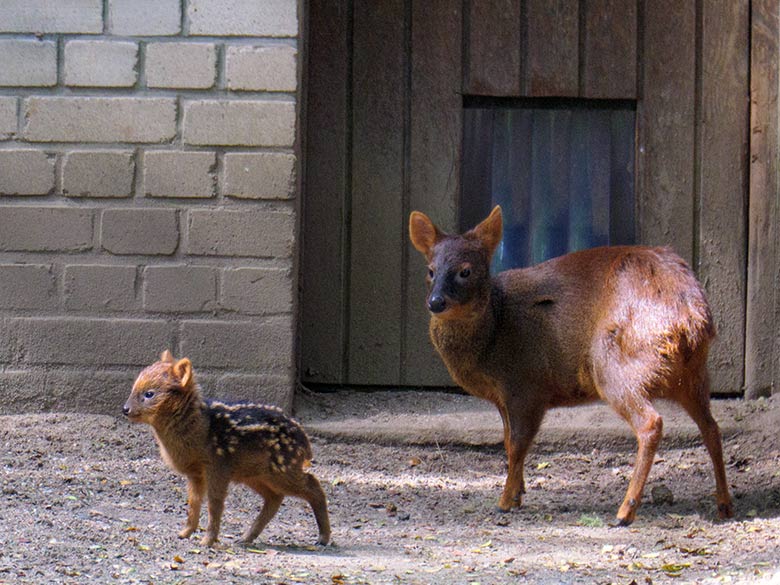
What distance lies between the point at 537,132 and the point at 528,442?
8.63 feet

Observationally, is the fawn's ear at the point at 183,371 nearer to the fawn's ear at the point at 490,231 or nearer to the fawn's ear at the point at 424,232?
the fawn's ear at the point at 424,232

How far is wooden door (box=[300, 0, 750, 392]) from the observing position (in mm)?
7949

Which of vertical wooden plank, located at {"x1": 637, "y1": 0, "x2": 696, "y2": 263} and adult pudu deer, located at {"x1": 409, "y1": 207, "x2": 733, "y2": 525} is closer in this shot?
adult pudu deer, located at {"x1": 409, "y1": 207, "x2": 733, "y2": 525}

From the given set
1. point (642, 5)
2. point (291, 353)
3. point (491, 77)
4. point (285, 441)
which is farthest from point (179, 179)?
point (642, 5)

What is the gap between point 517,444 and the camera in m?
6.27

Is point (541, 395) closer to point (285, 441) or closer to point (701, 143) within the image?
point (285, 441)

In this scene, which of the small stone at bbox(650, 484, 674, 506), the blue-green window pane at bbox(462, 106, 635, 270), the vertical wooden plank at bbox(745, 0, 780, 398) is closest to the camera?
the small stone at bbox(650, 484, 674, 506)

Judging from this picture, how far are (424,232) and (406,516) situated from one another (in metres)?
1.63

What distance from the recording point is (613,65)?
799cm

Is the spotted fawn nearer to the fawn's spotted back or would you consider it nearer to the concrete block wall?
the fawn's spotted back

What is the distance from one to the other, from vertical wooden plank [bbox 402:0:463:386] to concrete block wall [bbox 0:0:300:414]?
1.03 meters

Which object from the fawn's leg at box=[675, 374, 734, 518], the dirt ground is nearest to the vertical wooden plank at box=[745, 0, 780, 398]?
the dirt ground

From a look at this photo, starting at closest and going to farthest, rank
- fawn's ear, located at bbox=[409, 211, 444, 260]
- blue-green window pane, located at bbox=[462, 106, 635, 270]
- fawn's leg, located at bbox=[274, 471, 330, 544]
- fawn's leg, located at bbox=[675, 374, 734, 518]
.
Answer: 1. fawn's leg, located at bbox=[274, 471, 330, 544]
2. fawn's leg, located at bbox=[675, 374, 734, 518]
3. fawn's ear, located at bbox=[409, 211, 444, 260]
4. blue-green window pane, located at bbox=[462, 106, 635, 270]

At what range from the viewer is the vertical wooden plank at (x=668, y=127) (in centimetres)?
796
